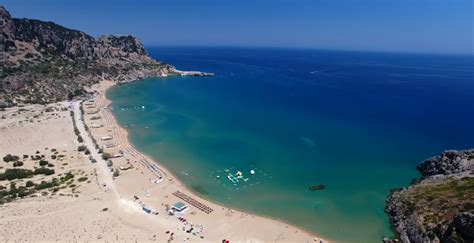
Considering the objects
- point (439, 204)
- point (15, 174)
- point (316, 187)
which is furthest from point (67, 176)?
point (439, 204)

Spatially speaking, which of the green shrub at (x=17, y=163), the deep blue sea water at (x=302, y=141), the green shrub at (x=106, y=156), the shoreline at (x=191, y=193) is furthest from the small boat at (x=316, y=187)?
the green shrub at (x=17, y=163)

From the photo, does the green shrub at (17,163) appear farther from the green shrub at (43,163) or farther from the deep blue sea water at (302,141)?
the deep blue sea water at (302,141)

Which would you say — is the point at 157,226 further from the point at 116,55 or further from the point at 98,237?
the point at 116,55

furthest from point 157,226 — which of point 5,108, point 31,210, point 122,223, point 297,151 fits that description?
point 5,108

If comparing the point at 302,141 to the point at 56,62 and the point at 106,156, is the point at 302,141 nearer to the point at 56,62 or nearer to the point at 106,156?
the point at 106,156

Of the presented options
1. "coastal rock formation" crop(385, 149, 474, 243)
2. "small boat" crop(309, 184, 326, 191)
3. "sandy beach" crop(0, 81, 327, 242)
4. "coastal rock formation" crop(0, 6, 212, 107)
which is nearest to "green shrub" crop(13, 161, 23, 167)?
"sandy beach" crop(0, 81, 327, 242)

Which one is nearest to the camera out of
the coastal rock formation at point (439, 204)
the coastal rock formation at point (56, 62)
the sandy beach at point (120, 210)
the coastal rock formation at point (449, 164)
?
the coastal rock formation at point (439, 204)
